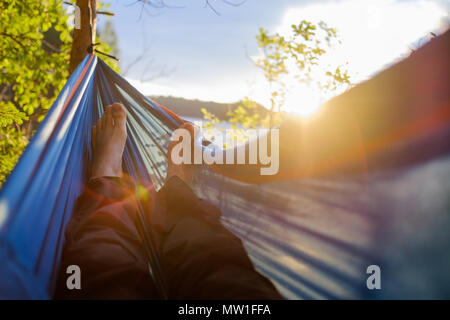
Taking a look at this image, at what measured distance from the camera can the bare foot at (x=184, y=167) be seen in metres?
1.18

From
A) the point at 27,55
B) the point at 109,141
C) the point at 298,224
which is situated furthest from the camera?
the point at 27,55

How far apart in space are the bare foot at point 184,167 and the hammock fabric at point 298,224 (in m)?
0.20

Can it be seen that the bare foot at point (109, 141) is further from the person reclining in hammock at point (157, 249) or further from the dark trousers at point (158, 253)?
the dark trousers at point (158, 253)

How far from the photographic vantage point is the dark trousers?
0.65 m

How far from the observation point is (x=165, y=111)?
4.71 feet

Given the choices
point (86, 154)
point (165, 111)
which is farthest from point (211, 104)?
point (86, 154)

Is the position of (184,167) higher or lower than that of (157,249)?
higher

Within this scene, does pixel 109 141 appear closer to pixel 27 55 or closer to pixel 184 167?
pixel 184 167

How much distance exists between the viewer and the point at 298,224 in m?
0.70

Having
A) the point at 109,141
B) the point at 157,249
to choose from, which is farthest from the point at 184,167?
the point at 157,249

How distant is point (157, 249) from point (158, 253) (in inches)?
0.7

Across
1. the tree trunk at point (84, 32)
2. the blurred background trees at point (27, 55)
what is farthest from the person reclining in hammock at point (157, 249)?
the blurred background trees at point (27, 55)
